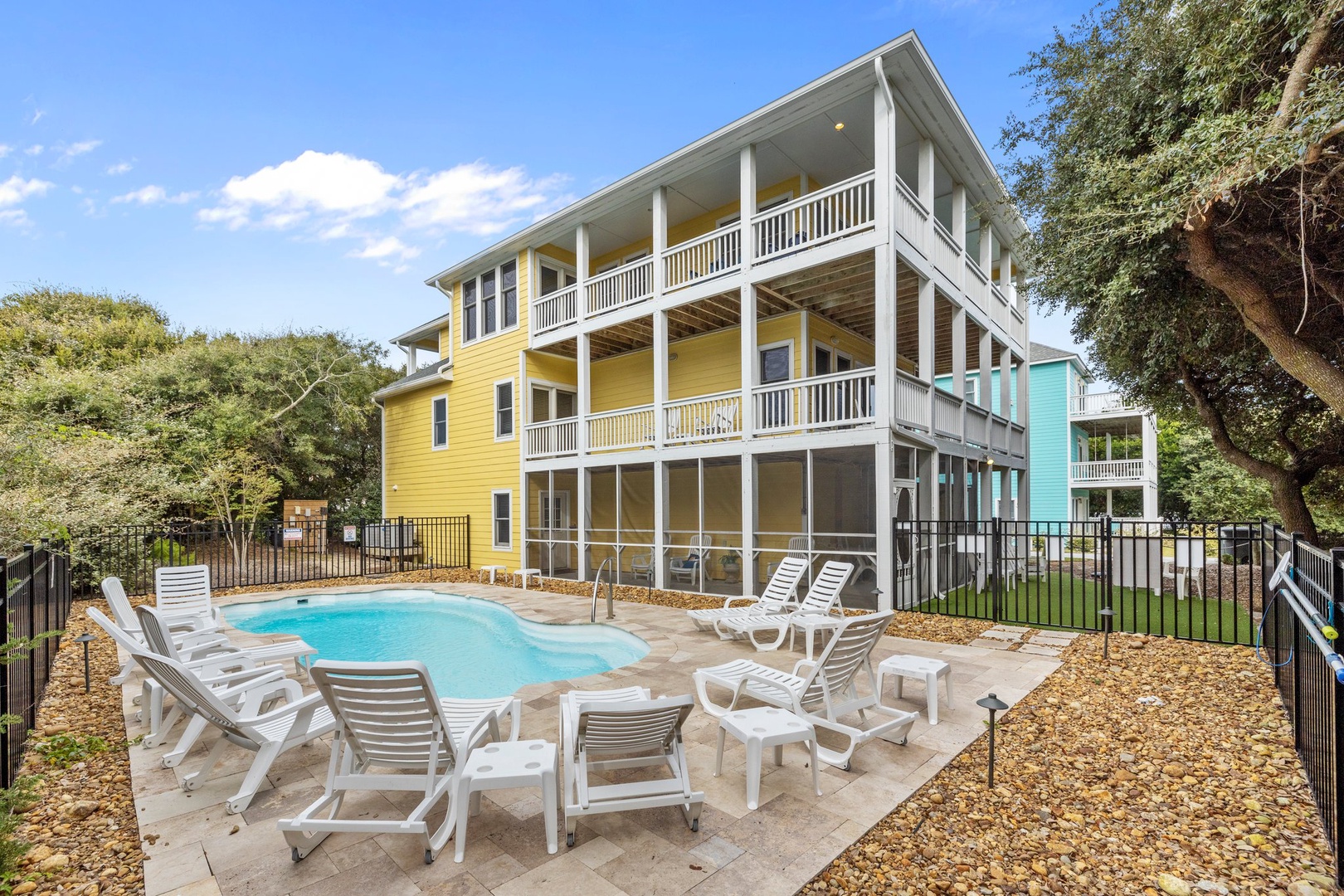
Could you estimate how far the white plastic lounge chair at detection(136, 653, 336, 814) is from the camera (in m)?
3.33

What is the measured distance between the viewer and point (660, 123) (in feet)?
59.8

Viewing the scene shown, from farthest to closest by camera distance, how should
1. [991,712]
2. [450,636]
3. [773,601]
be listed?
[450,636], [773,601], [991,712]

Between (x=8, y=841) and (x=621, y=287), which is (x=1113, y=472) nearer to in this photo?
(x=621, y=287)

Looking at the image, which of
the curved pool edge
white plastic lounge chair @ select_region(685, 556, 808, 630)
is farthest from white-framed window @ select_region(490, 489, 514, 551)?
white plastic lounge chair @ select_region(685, 556, 808, 630)

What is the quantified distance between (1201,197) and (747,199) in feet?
21.3

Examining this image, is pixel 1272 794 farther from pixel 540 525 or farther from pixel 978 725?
pixel 540 525

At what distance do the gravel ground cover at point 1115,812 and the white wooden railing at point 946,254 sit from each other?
8.06 m

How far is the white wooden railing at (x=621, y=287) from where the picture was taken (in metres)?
12.6

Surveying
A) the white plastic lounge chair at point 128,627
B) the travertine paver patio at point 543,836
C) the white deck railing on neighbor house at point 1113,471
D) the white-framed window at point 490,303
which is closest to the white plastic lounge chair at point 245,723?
the travertine paver patio at point 543,836

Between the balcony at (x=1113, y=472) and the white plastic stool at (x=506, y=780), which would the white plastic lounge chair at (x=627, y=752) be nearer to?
the white plastic stool at (x=506, y=780)

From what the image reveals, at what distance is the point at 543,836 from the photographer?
10.1ft

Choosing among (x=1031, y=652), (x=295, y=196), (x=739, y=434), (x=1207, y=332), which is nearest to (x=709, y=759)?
(x=1031, y=652)

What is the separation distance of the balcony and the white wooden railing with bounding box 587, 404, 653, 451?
18025mm

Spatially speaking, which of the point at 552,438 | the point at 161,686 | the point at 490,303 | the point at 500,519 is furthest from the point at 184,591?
the point at 490,303
